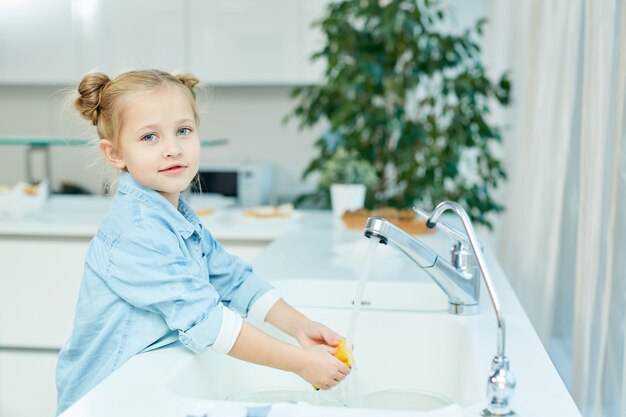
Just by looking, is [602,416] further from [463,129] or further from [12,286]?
[12,286]

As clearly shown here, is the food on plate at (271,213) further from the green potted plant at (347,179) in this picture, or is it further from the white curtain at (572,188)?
the white curtain at (572,188)

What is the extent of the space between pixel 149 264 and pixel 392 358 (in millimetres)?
540

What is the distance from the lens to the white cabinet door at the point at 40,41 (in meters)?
4.07

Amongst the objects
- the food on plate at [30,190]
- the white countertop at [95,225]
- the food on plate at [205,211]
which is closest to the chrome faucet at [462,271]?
the white countertop at [95,225]

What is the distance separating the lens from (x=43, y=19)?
4.08 meters

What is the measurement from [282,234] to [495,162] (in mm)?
802

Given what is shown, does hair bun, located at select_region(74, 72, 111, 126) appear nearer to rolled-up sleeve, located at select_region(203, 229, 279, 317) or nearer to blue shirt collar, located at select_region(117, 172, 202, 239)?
blue shirt collar, located at select_region(117, 172, 202, 239)

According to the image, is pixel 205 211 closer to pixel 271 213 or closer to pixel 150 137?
pixel 271 213

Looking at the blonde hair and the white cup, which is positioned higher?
the blonde hair

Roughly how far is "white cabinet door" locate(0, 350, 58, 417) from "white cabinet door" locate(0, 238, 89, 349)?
6 cm

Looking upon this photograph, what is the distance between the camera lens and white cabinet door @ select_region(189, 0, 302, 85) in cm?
397

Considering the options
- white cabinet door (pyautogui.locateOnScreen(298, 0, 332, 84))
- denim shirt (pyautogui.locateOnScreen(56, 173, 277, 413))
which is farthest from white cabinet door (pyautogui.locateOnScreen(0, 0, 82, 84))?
denim shirt (pyautogui.locateOnScreen(56, 173, 277, 413))

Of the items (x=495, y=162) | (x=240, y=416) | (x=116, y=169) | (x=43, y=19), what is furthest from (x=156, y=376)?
(x=43, y=19)

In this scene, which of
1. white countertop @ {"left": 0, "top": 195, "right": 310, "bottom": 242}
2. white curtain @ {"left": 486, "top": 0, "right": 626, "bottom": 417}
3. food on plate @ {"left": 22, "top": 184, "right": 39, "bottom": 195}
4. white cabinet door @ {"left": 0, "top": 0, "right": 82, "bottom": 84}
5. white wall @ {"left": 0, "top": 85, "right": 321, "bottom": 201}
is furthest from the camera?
white wall @ {"left": 0, "top": 85, "right": 321, "bottom": 201}
